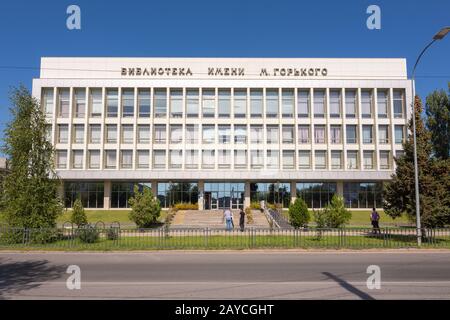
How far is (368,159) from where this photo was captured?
4759cm

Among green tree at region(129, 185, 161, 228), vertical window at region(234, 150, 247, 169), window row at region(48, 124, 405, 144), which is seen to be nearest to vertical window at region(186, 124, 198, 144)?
window row at region(48, 124, 405, 144)

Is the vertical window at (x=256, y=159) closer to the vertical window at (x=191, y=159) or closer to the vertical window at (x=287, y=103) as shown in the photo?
the vertical window at (x=287, y=103)

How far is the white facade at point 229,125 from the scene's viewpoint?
47094 mm

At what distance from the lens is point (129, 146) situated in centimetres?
4747

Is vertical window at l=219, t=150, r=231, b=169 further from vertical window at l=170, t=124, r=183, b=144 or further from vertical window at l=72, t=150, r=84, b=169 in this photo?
vertical window at l=72, t=150, r=84, b=169

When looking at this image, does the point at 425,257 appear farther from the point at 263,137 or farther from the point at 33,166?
the point at 263,137

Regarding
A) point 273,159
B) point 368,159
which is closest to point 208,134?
point 273,159

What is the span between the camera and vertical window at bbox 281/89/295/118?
48562mm

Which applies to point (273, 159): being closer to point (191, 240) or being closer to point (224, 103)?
point (224, 103)

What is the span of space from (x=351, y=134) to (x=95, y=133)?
32945 millimetres

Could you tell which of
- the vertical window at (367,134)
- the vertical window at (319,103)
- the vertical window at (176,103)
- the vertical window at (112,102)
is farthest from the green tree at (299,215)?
the vertical window at (112,102)

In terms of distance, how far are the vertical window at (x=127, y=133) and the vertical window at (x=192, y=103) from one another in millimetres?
7585
